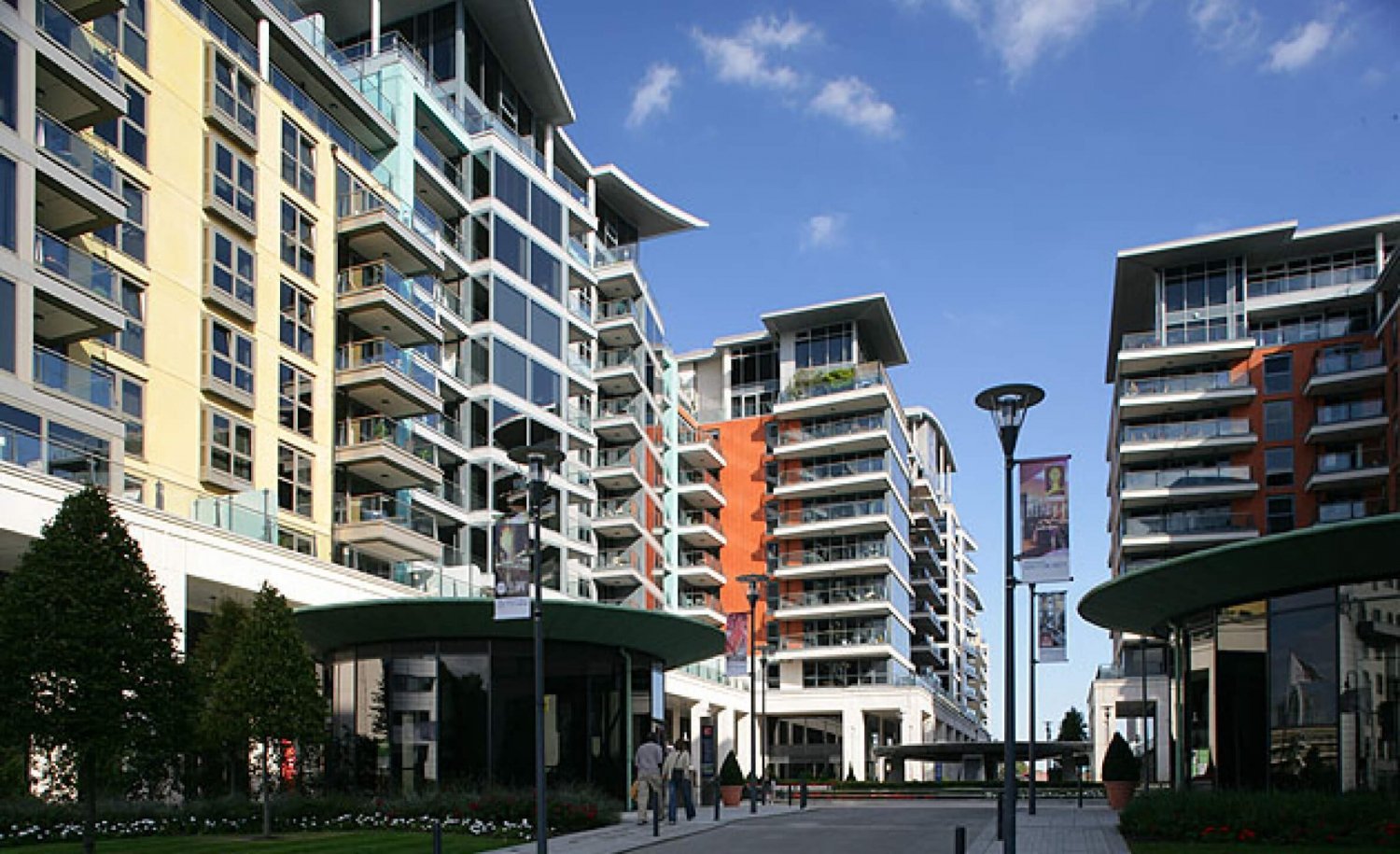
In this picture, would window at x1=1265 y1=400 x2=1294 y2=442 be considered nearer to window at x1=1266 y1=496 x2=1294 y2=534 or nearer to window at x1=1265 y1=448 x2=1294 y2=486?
window at x1=1265 y1=448 x2=1294 y2=486

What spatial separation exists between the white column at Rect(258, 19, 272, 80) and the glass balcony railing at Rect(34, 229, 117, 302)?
11.6 meters

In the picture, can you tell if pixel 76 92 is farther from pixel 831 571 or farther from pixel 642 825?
pixel 831 571

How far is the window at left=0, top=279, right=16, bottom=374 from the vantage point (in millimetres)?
29703

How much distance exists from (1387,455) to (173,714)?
6362 centimetres

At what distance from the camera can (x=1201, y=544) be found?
238 feet

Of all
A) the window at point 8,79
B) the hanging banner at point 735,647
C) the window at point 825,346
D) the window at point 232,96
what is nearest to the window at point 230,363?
the window at point 232,96

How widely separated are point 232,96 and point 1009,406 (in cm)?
3157

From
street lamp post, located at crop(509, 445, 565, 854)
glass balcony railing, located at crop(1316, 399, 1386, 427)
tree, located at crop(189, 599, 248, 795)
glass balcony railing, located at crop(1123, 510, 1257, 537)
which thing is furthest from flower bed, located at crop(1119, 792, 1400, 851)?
glass balcony railing, located at crop(1123, 510, 1257, 537)

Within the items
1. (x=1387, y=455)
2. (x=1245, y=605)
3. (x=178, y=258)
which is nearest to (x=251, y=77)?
(x=178, y=258)

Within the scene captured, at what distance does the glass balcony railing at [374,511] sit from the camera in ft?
149

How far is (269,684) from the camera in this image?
24.4 meters

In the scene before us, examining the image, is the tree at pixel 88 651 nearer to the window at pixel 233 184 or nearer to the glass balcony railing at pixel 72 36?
the glass balcony railing at pixel 72 36

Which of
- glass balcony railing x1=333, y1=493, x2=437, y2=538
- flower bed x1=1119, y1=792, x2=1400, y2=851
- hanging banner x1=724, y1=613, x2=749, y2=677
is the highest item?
glass balcony railing x1=333, y1=493, x2=437, y2=538

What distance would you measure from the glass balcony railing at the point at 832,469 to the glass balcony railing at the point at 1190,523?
14835 mm
